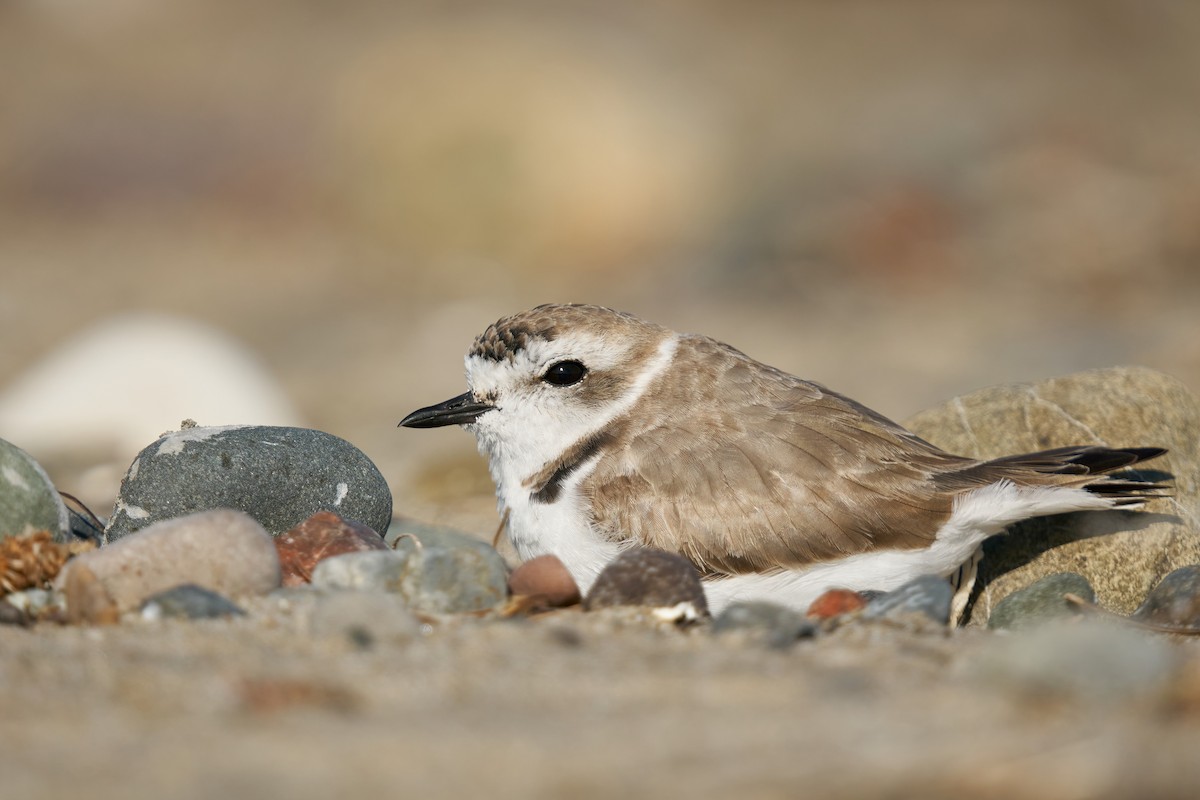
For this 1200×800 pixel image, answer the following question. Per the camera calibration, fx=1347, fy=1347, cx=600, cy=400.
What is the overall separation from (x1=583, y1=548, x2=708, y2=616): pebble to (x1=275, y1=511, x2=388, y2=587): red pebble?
31.5 inches

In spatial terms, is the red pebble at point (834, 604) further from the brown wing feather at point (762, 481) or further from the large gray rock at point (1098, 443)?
the large gray rock at point (1098, 443)

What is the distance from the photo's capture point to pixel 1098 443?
514cm

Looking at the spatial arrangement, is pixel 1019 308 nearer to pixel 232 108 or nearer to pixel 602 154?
pixel 602 154

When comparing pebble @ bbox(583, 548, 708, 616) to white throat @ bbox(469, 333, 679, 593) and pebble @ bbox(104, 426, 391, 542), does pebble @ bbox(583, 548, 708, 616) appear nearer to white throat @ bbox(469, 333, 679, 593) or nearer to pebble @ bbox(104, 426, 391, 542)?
white throat @ bbox(469, 333, 679, 593)

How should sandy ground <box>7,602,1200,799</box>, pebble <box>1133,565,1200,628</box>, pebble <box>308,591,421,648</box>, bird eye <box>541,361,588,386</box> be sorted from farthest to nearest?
1. bird eye <box>541,361,588,386</box>
2. pebble <box>1133,565,1200,628</box>
3. pebble <box>308,591,421,648</box>
4. sandy ground <box>7,602,1200,799</box>

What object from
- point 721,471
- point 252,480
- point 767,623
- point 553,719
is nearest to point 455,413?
point 252,480

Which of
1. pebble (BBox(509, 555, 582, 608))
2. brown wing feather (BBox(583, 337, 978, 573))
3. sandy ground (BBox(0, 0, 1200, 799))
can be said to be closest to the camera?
sandy ground (BBox(0, 0, 1200, 799))

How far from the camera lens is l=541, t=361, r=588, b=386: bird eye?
4703 millimetres

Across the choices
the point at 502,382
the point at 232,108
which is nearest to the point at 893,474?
the point at 502,382

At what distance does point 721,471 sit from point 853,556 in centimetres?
50

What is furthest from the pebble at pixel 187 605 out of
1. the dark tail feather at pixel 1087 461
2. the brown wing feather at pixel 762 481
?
the dark tail feather at pixel 1087 461

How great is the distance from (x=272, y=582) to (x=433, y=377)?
603 centimetres

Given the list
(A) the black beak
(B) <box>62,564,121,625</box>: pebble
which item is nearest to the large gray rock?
(A) the black beak

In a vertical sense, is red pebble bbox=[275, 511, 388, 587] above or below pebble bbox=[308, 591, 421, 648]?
above
